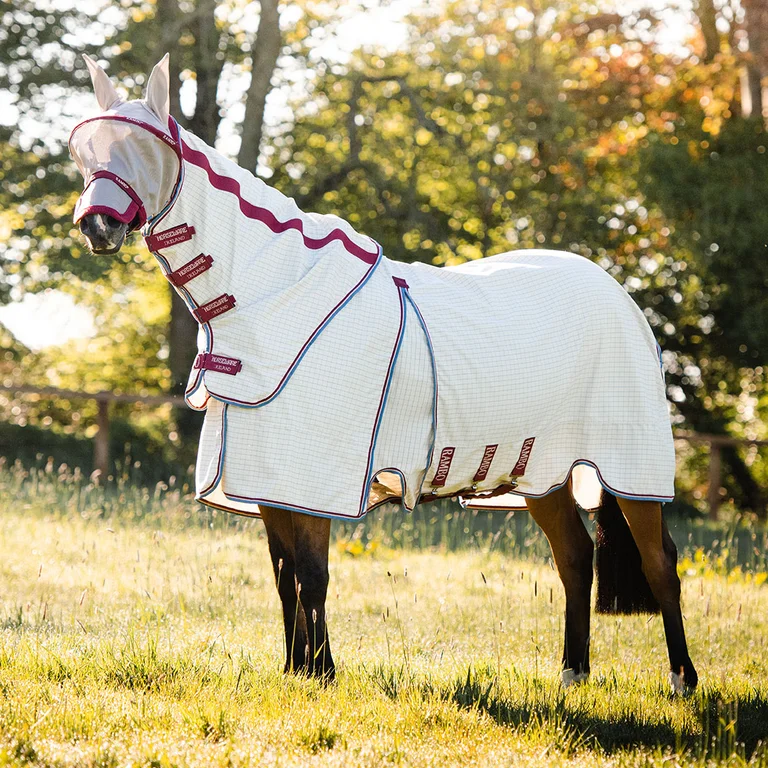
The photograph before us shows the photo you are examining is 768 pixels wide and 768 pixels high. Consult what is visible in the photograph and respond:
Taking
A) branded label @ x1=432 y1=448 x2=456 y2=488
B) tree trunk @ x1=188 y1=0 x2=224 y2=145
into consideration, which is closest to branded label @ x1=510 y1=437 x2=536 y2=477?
branded label @ x1=432 y1=448 x2=456 y2=488

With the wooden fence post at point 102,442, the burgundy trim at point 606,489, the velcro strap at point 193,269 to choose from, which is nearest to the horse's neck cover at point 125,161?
the velcro strap at point 193,269

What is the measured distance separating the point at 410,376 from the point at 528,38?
44.7ft

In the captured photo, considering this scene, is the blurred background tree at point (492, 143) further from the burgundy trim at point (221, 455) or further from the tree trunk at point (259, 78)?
the burgundy trim at point (221, 455)

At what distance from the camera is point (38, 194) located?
493 inches

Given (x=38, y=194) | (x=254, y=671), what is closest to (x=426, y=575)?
(x=254, y=671)

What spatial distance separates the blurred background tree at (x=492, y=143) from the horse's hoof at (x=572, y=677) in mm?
9483

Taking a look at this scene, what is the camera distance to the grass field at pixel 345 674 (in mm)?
2891

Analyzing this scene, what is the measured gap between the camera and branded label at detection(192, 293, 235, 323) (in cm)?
339

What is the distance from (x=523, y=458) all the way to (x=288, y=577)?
111cm

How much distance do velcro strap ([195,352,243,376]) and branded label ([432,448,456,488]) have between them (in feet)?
2.88

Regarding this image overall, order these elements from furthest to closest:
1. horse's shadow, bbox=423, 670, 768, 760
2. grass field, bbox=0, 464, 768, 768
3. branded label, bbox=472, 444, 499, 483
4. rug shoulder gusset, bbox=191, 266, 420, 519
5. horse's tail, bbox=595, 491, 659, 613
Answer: horse's tail, bbox=595, 491, 659, 613 → branded label, bbox=472, 444, 499, 483 → rug shoulder gusset, bbox=191, 266, 420, 519 → horse's shadow, bbox=423, 670, 768, 760 → grass field, bbox=0, 464, 768, 768

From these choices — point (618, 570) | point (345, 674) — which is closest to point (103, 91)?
point (345, 674)

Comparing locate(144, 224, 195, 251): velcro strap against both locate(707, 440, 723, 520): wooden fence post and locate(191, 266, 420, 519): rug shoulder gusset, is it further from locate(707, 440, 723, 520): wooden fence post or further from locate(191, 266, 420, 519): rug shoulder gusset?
locate(707, 440, 723, 520): wooden fence post

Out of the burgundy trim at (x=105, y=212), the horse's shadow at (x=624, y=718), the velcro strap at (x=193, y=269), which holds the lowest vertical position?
the horse's shadow at (x=624, y=718)
